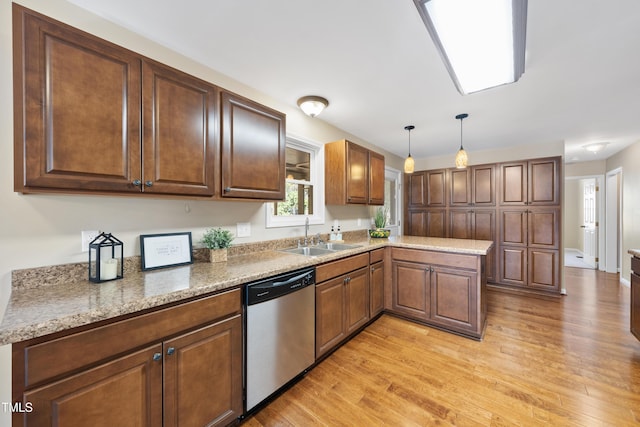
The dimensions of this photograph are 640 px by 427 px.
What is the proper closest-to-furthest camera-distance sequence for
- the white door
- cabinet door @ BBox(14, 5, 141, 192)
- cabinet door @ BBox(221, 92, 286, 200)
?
cabinet door @ BBox(14, 5, 141, 192)
cabinet door @ BBox(221, 92, 286, 200)
the white door

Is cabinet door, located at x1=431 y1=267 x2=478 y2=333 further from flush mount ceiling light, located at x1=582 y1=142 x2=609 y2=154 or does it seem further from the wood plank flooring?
flush mount ceiling light, located at x1=582 y1=142 x2=609 y2=154

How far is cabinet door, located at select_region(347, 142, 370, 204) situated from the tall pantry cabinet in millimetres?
2167

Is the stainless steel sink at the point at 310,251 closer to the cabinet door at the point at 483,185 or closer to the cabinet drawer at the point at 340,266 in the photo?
the cabinet drawer at the point at 340,266

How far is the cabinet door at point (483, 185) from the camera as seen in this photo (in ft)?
14.0

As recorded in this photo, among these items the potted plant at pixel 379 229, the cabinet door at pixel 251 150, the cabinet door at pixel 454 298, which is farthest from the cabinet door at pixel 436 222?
the cabinet door at pixel 251 150

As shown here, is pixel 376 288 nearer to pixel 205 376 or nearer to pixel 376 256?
pixel 376 256

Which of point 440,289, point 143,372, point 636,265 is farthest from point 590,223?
point 143,372

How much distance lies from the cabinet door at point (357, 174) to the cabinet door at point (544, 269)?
9.56 ft

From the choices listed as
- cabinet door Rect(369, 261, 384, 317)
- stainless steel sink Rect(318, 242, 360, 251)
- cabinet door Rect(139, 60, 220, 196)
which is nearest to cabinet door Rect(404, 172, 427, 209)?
cabinet door Rect(369, 261, 384, 317)

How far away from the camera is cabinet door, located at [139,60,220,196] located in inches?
55.6

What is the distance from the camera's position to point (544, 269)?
3.89 m

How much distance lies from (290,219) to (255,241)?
519 mm

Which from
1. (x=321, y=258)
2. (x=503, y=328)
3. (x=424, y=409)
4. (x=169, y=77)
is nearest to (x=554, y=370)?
(x=503, y=328)

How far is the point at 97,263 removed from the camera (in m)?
1.35
